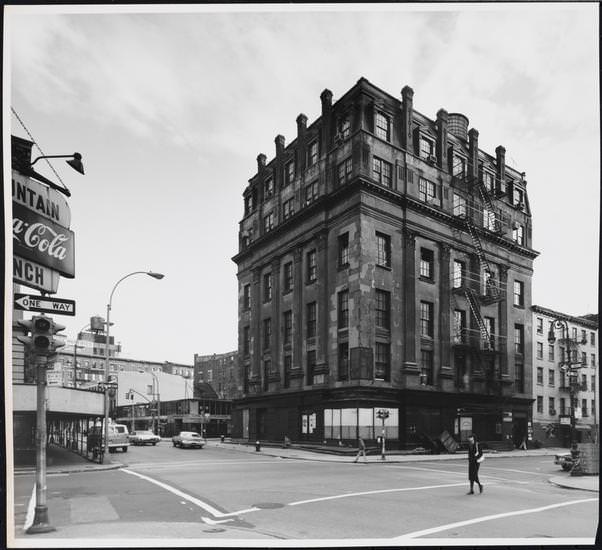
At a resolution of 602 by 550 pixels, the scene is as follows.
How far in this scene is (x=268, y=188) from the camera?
55.6 m

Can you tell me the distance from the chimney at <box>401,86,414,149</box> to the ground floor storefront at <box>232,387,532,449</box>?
1762 cm

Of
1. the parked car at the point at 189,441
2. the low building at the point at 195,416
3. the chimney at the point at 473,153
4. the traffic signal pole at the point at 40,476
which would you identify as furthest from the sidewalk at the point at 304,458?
the low building at the point at 195,416

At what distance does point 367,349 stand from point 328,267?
706 centimetres

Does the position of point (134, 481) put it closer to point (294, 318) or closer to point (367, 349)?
point (367, 349)

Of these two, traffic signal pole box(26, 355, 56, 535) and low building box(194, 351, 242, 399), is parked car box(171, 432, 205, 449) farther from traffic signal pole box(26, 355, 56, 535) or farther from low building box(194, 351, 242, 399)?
low building box(194, 351, 242, 399)

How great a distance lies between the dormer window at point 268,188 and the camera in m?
54.7

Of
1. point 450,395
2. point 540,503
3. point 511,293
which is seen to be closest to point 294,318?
point 450,395

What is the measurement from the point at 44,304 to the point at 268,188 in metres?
45.2

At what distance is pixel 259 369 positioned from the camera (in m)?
53.7

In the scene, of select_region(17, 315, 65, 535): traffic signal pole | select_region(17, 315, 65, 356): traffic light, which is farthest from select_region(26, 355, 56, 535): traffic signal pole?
select_region(17, 315, 65, 356): traffic light


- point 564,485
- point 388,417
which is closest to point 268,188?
point 388,417

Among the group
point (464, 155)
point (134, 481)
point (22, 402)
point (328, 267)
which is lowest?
point (134, 481)

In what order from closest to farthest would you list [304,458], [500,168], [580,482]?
[580,482] → [304,458] → [500,168]

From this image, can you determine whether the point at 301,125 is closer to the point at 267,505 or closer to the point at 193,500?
the point at 193,500
